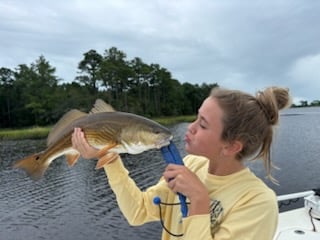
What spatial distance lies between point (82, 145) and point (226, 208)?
28.8 inches

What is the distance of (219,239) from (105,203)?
12566mm

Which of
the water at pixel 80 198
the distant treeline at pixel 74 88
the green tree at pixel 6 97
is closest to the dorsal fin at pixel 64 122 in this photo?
the water at pixel 80 198

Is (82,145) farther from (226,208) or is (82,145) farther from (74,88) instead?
(74,88)

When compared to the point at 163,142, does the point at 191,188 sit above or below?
below

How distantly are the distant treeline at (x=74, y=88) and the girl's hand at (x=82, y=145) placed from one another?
5030 centimetres

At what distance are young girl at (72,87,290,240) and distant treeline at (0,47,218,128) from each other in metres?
50.5

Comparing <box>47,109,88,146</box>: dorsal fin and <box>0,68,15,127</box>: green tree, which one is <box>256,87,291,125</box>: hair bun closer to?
<box>47,109,88,146</box>: dorsal fin

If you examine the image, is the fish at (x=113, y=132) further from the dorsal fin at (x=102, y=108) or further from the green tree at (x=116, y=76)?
the green tree at (x=116, y=76)

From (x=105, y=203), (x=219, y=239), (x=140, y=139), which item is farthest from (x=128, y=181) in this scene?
(x=105, y=203)

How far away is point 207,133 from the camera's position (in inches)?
62.0

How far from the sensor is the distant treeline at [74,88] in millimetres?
56375

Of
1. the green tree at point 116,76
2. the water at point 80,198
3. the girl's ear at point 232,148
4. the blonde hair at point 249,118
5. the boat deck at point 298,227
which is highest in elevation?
the green tree at point 116,76

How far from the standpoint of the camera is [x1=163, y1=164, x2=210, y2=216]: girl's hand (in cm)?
141

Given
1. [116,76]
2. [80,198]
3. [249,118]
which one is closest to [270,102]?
[249,118]
